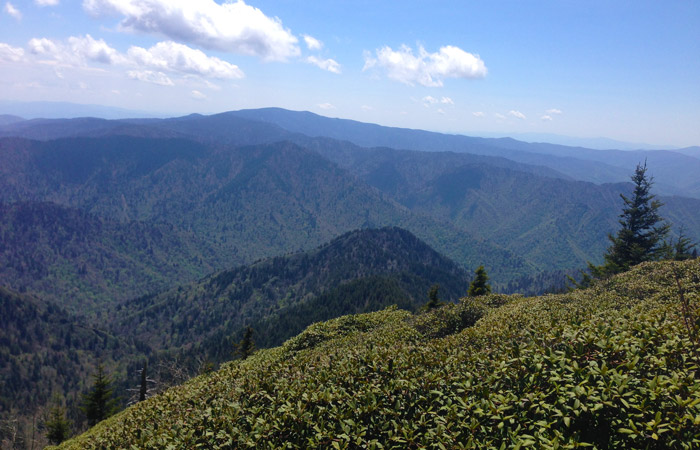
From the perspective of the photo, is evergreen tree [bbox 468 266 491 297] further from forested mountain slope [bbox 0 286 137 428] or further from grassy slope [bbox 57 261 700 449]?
forested mountain slope [bbox 0 286 137 428]

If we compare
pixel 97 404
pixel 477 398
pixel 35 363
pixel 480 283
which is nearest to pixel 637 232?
pixel 480 283

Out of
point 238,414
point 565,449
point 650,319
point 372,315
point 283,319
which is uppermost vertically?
point 650,319

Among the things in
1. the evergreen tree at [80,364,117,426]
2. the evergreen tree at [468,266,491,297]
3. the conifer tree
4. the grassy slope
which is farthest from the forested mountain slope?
the conifer tree

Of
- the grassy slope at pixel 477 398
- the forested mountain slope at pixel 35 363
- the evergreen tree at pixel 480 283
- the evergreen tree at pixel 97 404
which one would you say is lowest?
the forested mountain slope at pixel 35 363

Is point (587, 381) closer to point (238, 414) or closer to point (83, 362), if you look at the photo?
point (238, 414)

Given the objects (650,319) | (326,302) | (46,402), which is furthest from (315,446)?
(46,402)

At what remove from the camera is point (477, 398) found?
310 inches

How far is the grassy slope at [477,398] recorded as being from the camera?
605cm

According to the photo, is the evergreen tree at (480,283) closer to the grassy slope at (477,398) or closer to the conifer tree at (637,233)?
the conifer tree at (637,233)

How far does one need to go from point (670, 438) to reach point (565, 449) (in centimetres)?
161

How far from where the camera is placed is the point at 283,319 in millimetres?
150875

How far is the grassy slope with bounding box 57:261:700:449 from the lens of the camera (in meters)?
6.05

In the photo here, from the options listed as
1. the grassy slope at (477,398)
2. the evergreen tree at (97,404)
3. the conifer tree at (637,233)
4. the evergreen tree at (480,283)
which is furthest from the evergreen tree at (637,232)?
the evergreen tree at (97,404)

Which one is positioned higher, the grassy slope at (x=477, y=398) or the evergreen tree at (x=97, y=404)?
the grassy slope at (x=477, y=398)
